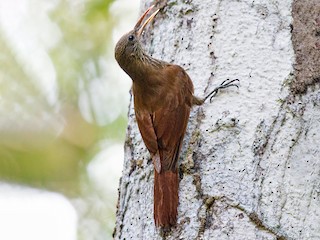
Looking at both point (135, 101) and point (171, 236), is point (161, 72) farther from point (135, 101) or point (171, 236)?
point (171, 236)

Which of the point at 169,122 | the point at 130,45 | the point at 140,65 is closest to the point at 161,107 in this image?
the point at 169,122

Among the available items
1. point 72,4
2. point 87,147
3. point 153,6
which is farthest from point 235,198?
point 72,4

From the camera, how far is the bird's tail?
2416mm

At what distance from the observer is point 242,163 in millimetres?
2451

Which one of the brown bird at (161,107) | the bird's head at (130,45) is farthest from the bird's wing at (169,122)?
the bird's head at (130,45)

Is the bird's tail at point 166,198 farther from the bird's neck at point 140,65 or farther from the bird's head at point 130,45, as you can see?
the bird's head at point 130,45

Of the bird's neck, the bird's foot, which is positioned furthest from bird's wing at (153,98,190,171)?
the bird's neck

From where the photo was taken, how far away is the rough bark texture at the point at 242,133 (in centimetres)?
238

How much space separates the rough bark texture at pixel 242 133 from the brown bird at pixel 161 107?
0.12 ft

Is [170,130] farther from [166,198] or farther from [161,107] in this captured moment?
[166,198]

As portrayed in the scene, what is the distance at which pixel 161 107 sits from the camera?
9.25ft

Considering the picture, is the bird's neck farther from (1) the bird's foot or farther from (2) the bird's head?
(1) the bird's foot

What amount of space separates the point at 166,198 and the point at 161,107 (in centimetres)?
49

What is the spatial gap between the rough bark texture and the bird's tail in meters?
0.03
